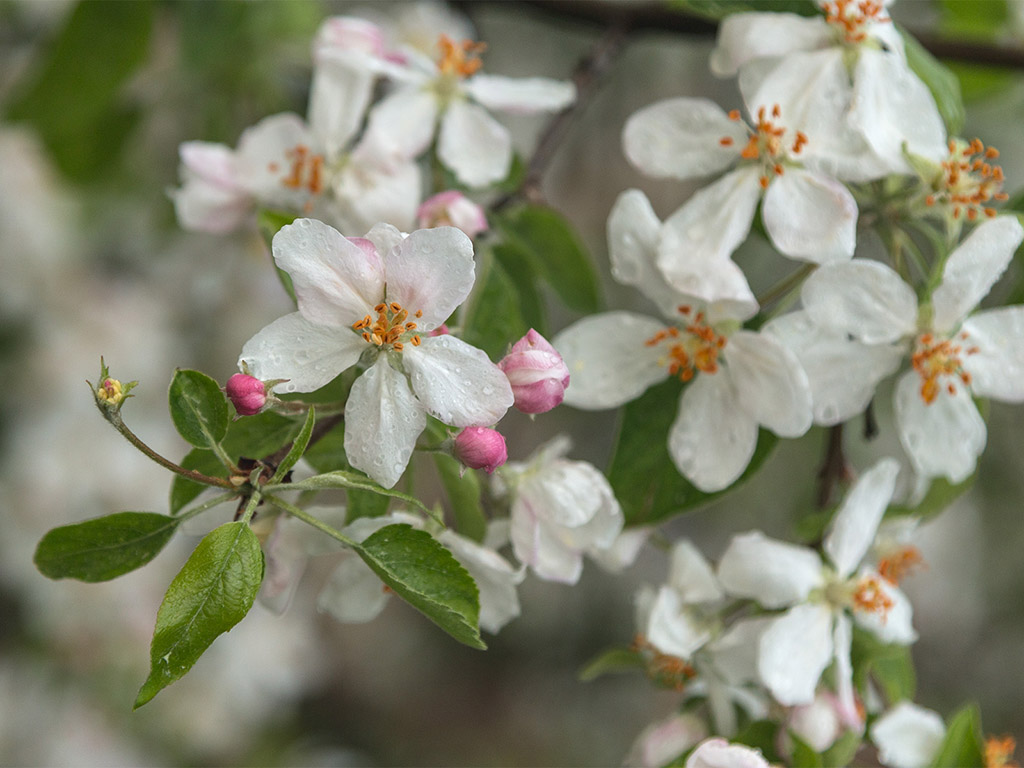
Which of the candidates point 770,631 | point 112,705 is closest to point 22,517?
point 112,705

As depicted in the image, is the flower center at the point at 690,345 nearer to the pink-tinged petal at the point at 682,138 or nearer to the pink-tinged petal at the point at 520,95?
the pink-tinged petal at the point at 682,138

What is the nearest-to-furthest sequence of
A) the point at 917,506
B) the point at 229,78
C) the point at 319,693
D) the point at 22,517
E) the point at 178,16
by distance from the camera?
the point at 917,506
the point at 178,16
the point at 229,78
the point at 22,517
the point at 319,693

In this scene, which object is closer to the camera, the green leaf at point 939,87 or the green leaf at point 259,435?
the green leaf at point 259,435

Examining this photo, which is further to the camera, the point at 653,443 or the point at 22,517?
the point at 22,517

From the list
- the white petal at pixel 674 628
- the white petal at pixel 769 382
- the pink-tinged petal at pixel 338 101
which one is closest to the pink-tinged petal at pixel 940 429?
the white petal at pixel 769 382

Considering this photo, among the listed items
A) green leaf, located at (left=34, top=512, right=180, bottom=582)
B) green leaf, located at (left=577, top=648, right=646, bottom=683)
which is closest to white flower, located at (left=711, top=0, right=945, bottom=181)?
green leaf, located at (left=577, top=648, right=646, bottom=683)

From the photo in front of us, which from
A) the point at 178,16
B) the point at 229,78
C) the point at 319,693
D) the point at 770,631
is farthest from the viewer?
the point at 319,693

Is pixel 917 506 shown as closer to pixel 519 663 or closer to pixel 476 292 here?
pixel 476 292

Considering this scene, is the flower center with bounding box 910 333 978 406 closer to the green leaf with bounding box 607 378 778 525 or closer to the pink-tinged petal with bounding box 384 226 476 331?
the green leaf with bounding box 607 378 778 525
